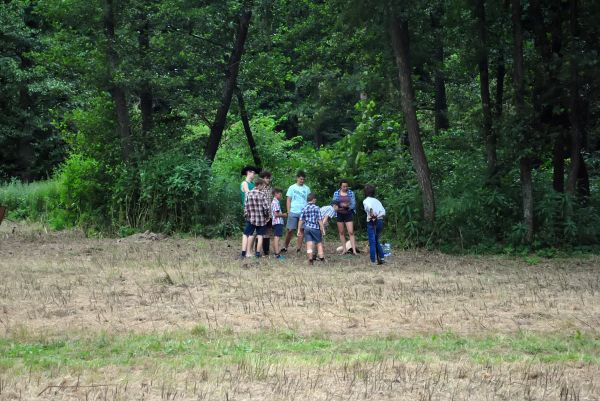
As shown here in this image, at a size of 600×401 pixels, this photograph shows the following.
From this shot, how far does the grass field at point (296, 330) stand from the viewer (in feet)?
24.7

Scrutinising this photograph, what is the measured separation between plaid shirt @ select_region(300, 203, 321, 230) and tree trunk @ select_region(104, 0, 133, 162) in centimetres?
1026

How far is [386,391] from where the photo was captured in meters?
7.39

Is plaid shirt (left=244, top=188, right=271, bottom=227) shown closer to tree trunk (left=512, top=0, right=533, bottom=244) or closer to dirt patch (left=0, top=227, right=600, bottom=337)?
dirt patch (left=0, top=227, right=600, bottom=337)

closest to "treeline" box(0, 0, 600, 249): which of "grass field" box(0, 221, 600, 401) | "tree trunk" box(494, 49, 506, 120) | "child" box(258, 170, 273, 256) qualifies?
"tree trunk" box(494, 49, 506, 120)

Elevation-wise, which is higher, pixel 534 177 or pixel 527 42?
pixel 527 42

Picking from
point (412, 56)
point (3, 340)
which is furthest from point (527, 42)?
point (3, 340)

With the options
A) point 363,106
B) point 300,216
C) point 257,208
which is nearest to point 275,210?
point 257,208

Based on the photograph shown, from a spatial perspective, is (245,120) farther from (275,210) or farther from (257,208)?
(257,208)

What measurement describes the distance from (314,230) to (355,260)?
1349mm

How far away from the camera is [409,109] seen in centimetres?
2089

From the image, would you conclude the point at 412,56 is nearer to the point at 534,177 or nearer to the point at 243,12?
the point at 534,177

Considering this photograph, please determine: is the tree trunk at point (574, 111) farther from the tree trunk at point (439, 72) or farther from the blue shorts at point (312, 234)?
the blue shorts at point (312, 234)

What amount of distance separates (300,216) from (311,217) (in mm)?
1146

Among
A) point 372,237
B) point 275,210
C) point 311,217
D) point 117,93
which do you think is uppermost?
point 117,93
